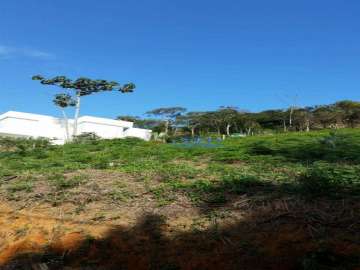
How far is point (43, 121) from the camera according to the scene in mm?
36000

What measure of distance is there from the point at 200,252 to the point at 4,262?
2162mm

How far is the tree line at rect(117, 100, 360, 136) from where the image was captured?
38750 mm

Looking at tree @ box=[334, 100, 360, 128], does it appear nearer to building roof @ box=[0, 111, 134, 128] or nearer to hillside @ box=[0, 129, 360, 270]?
building roof @ box=[0, 111, 134, 128]

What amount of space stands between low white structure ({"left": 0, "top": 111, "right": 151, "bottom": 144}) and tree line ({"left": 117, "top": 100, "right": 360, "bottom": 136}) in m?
6.87

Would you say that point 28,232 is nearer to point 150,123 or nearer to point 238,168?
point 238,168

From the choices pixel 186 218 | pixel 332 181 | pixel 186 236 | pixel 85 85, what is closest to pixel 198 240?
pixel 186 236

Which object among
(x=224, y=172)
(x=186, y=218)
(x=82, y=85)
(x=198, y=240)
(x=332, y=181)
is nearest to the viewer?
(x=198, y=240)

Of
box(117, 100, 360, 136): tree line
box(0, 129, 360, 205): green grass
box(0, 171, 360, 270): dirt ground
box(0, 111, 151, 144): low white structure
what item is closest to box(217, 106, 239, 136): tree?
box(117, 100, 360, 136): tree line

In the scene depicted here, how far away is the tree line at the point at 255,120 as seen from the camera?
38750 millimetres

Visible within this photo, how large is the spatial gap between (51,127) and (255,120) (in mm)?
20271

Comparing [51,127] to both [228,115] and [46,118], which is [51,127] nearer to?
[46,118]

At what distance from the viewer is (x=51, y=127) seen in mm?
35781

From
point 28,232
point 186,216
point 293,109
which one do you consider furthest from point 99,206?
point 293,109

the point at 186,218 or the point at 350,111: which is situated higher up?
the point at 350,111
